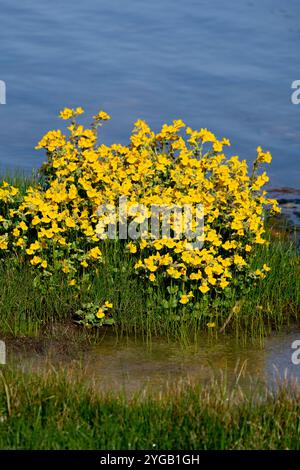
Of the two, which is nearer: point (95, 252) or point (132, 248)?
point (132, 248)

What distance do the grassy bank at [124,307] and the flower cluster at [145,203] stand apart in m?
0.18

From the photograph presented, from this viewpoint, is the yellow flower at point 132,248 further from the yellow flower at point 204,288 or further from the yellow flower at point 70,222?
the yellow flower at point 204,288

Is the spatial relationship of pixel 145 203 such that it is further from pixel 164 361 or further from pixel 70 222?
pixel 164 361

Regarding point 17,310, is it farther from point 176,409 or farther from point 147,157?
point 176,409

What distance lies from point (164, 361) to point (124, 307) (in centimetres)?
106

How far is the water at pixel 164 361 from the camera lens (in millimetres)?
6789

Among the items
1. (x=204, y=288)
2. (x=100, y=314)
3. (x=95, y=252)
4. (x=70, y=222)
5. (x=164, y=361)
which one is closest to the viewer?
(x=164, y=361)

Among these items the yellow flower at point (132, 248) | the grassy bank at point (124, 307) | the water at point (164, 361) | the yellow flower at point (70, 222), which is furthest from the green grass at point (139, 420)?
the yellow flower at point (70, 222)

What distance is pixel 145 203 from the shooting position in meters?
8.53

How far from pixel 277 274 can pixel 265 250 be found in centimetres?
53

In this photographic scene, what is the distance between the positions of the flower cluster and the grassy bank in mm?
185

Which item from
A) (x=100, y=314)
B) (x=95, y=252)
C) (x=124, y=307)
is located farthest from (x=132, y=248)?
(x=100, y=314)

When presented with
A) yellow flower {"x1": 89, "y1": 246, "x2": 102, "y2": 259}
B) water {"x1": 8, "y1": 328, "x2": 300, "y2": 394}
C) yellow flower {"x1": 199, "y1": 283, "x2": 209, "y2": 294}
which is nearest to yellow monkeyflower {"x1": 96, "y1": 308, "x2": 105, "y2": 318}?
water {"x1": 8, "y1": 328, "x2": 300, "y2": 394}

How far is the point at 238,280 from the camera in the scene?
877 cm
